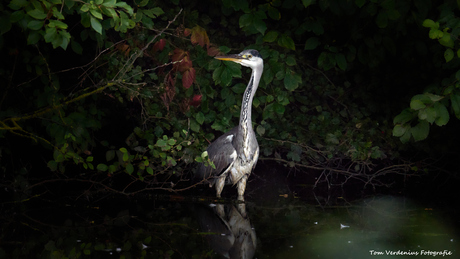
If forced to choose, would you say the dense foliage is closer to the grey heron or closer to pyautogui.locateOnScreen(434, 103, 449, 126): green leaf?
pyautogui.locateOnScreen(434, 103, 449, 126): green leaf

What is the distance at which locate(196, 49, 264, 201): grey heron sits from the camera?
16.2 ft

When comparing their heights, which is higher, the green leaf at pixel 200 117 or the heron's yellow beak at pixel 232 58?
the heron's yellow beak at pixel 232 58

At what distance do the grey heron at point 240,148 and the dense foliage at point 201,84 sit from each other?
174mm

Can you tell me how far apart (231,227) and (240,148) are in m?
1.10

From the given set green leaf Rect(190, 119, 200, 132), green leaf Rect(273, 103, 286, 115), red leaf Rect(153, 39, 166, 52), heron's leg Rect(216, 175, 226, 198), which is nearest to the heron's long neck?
green leaf Rect(273, 103, 286, 115)

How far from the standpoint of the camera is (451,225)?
414 cm

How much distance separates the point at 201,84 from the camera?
17.5 feet

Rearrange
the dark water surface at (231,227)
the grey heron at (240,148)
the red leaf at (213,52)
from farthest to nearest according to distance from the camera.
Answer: the grey heron at (240,148), the red leaf at (213,52), the dark water surface at (231,227)

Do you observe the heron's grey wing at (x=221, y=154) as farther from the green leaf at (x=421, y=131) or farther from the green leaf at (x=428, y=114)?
the green leaf at (x=428, y=114)

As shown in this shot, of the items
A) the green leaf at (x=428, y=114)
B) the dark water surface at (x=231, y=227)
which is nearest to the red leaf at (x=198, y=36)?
the dark water surface at (x=231, y=227)

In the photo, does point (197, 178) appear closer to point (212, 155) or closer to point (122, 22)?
point (212, 155)

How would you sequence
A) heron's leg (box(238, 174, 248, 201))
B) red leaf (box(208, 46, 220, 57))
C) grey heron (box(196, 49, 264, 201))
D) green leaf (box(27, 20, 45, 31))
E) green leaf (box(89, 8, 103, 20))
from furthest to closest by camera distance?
heron's leg (box(238, 174, 248, 201)) → grey heron (box(196, 49, 264, 201)) → red leaf (box(208, 46, 220, 57)) → green leaf (box(27, 20, 45, 31)) → green leaf (box(89, 8, 103, 20))

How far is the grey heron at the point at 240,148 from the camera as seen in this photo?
194 inches

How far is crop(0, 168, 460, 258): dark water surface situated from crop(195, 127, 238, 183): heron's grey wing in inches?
11.4
